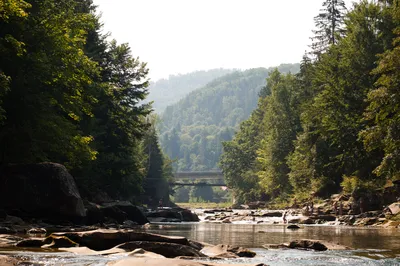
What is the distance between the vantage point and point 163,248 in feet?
41.0

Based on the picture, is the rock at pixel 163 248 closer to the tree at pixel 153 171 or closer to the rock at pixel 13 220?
the rock at pixel 13 220

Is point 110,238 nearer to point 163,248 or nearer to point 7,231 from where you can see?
point 163,248

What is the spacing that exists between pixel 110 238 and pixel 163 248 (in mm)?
1632

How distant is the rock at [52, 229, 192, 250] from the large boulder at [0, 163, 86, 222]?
390 inches

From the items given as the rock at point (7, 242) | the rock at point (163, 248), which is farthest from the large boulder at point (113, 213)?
the rock at point (163, 248)

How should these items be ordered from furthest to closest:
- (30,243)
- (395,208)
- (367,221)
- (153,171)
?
(153,171)
(367,221)
(395,208)
(30,243)

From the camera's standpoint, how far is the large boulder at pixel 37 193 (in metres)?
22.7

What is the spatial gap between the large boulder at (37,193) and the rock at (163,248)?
37.6 feet

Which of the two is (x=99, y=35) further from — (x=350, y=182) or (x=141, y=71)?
(x=350, y=182)

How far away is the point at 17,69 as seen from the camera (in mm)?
25266

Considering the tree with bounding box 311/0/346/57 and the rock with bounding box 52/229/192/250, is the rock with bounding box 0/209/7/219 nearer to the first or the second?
the rock with bounding box 52/229/192/250

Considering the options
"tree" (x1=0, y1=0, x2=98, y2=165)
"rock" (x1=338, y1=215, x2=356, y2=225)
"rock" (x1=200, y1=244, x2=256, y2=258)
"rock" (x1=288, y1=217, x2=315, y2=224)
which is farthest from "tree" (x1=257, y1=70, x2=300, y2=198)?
"rock" (x1=200, y1=244, x2=256, y2=258)

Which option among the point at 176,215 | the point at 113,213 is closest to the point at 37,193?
the point at 113,213

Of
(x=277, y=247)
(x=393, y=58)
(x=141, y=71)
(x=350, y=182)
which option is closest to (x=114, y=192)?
(x=141, y=71)
